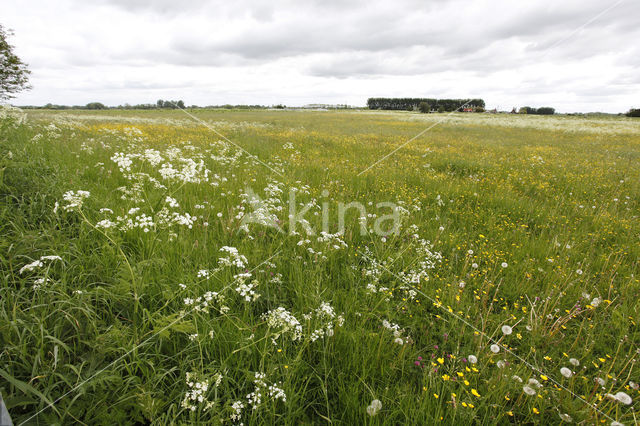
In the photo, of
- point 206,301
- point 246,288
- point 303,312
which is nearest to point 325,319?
point 303,312

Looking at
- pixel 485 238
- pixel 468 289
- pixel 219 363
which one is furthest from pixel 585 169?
pixel 219 363

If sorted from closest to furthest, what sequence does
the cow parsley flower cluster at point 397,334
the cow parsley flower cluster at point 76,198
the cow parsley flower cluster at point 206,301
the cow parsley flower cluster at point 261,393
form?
the cow parsley flower cluster at point 261,393, the cow parsley flower cluster at point 206,301, the cow parsley flower cluster at point 397,334, the cow parsley flower cluster at point 76,198

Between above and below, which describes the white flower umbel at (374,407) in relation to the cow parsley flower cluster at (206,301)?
below

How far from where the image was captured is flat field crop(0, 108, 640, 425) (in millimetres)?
1663

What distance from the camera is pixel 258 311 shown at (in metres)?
2.50

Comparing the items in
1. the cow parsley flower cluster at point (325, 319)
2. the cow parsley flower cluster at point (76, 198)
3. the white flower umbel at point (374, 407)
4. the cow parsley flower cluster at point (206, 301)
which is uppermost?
the cow parsley flower cluster at point (76, 198)

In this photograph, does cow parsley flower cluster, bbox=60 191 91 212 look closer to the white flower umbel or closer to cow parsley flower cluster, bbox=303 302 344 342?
cow parsley flower cluster, bbox=303 302 344 342

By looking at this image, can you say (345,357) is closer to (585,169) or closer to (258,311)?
(258,311)

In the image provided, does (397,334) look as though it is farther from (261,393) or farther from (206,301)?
(206,301)

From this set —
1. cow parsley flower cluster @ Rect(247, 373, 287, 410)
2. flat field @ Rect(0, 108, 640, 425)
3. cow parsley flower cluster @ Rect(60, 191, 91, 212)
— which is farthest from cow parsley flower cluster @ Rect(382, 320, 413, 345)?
cow parsley flower cluster @ Rect(60, 191, 91, 212)

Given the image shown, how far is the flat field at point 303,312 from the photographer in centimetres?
166

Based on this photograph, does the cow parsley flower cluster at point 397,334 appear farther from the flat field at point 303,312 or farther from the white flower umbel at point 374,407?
the white flower umbel at point 374,407

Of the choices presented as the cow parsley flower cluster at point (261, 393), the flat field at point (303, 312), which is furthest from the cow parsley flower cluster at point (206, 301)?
the cow parsley flower cluster at point (261, 393)

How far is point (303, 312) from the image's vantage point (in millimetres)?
2441
